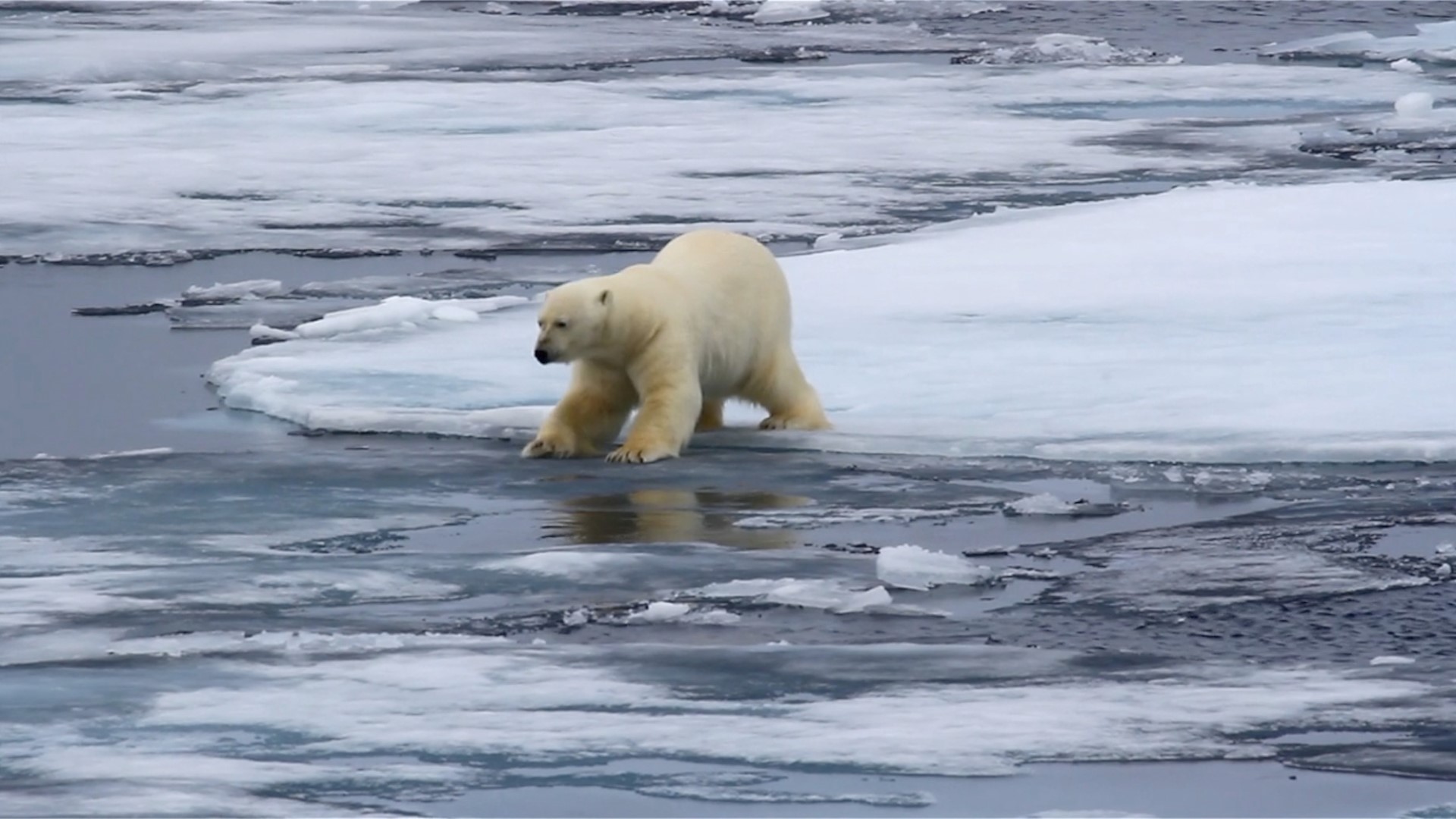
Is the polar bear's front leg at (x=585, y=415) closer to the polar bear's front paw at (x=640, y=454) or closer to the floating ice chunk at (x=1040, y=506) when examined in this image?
the polar bear's front paw at (x=640, y=454)

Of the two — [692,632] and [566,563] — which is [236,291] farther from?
[692,632]

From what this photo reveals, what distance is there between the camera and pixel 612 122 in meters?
13.6

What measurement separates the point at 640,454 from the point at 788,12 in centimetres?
1549

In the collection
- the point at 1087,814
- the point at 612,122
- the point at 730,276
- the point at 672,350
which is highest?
the point at 730,276

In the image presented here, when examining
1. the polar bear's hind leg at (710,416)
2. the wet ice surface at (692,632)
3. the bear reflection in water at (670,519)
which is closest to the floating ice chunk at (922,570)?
the wet ice surface at (692,632)

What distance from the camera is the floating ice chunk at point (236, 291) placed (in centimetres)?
832

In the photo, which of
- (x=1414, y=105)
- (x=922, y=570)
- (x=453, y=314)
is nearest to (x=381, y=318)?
(x=453, y=314)

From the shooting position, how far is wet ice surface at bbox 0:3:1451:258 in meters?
10.5

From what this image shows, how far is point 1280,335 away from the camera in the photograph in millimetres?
7113

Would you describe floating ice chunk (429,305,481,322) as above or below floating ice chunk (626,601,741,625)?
below

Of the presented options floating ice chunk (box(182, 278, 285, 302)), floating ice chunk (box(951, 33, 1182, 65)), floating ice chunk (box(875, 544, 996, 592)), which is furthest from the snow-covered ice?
floating ice chunk (box(951, 33, 1182, 65))

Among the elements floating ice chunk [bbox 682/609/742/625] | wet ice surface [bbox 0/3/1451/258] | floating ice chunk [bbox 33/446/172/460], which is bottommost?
wet ice surface [bbox 0/3/1451/258]

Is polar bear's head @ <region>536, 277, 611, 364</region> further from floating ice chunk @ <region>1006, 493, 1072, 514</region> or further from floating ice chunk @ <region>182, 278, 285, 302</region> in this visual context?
floating ice chunk @ <region>182, 278, 285, 302</region>

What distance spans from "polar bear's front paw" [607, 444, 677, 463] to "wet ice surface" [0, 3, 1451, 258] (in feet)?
13.4
